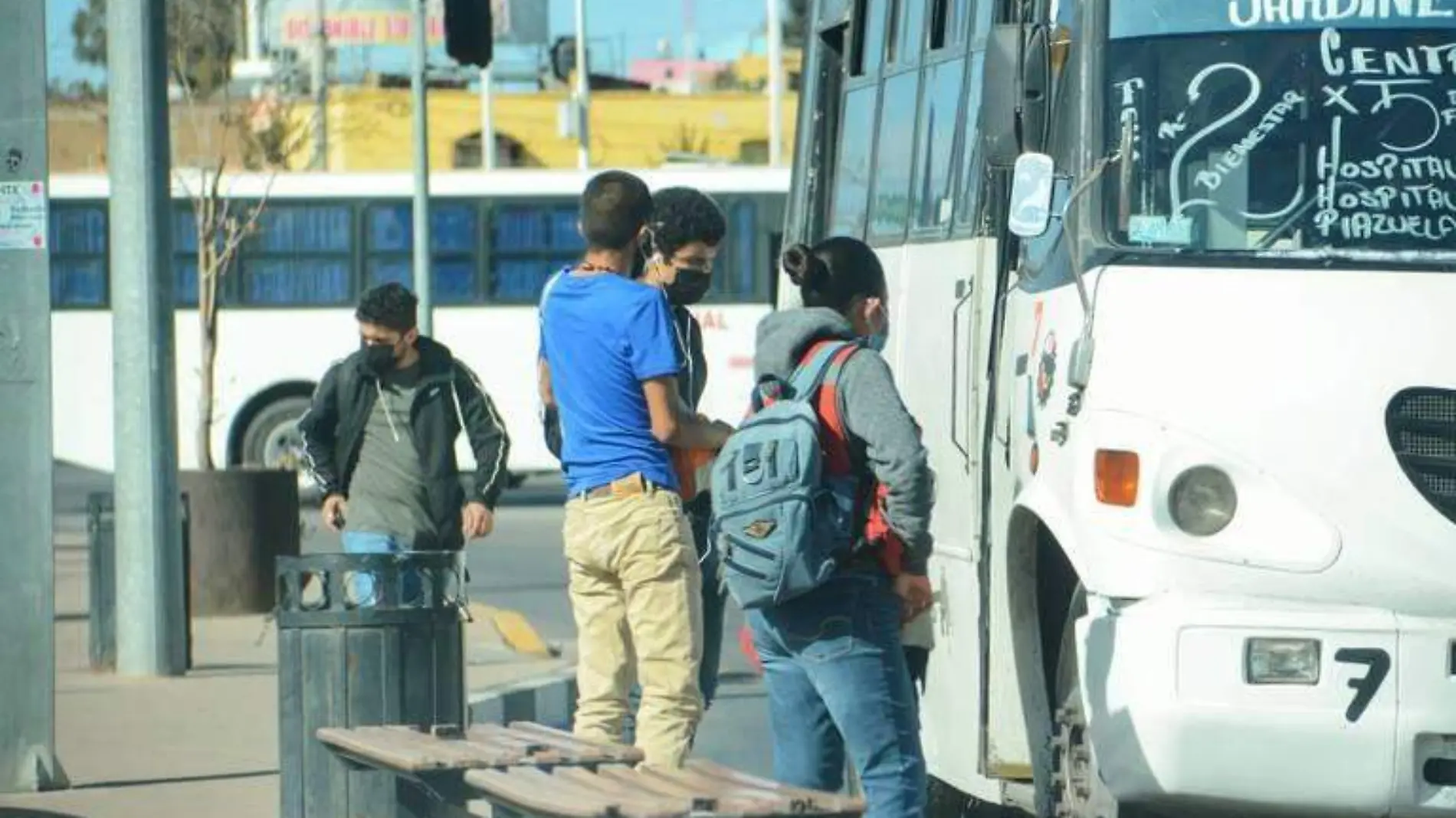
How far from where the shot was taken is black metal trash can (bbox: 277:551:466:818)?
7.91 metres

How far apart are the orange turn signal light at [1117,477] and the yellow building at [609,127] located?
1704 inches

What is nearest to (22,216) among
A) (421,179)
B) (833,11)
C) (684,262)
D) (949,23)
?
(684,262)

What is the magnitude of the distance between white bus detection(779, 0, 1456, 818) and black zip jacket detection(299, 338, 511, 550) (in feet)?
9.96

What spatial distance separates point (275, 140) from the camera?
30.9 metres

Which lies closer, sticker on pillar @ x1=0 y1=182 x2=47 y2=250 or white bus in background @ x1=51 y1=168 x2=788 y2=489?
sticker on pillar @ x1=0 y1=182 x2=47 y2=250

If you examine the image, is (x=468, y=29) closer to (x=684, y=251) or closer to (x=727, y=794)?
(x=684, y=251)

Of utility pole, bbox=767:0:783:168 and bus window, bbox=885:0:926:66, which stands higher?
utility pole, bbox=767:0:783:168

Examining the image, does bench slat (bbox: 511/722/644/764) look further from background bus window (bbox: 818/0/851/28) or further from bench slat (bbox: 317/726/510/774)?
background bus window (bbox: 818/0/851/28)

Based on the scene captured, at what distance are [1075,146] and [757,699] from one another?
6.94m

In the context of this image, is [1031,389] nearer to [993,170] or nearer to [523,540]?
[993,170]

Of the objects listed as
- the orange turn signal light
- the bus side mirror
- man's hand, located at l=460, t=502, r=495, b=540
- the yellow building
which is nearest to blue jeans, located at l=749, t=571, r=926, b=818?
the orange turn signal light

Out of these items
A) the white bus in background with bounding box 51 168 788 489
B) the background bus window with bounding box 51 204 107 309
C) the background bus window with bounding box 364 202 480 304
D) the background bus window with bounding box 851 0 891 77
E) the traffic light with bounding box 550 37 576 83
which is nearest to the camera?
the background bus window with bounding box 851 0 891 77

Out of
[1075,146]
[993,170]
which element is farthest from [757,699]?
[1075,146]

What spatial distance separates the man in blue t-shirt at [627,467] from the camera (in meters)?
7.54
